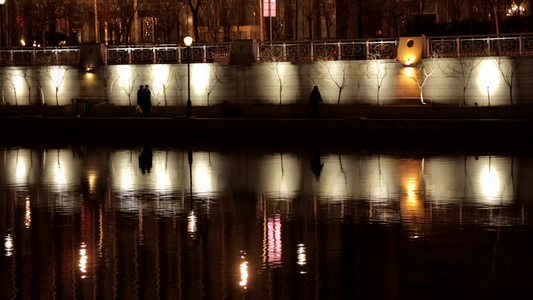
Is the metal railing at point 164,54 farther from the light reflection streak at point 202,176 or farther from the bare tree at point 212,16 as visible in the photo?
the light reflection streak at point 202,176

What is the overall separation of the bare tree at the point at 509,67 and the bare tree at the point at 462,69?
829mm

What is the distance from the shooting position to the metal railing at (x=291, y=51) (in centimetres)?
3816

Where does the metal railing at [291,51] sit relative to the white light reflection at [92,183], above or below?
above

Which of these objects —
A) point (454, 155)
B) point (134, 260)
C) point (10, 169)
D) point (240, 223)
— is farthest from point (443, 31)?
point (134, 260)

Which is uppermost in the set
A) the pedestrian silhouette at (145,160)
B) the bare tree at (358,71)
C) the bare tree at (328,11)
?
the bare tree at (328,11)

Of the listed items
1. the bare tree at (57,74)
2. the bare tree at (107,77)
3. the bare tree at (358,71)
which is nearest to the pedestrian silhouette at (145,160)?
the bare tree at (358,71)

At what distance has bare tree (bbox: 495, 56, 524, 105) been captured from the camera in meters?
37.1

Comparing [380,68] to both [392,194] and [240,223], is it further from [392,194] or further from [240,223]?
[240,223]

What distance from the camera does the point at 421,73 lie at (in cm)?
3881

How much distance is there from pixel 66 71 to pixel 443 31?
1818cm

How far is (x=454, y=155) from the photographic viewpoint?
86.2 feet

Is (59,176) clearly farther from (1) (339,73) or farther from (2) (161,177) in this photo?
(1) (339,73)

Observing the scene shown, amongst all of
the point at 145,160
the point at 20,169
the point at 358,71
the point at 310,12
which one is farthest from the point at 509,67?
the point at 310,12

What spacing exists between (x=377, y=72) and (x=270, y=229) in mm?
25170
